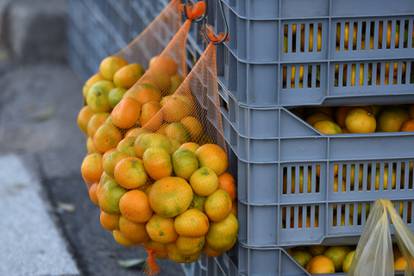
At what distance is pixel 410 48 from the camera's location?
10.5 feet

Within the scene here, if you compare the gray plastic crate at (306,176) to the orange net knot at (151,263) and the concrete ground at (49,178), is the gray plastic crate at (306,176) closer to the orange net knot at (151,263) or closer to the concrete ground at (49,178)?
the orange net knot at (151,263)

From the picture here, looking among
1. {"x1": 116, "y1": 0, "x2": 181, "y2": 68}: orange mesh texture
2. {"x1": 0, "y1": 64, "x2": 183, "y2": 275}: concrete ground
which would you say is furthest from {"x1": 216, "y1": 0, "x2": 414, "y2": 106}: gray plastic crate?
{"x1": 0, "y1": 64, "x2": 183, "y2": 275}: concrete ground

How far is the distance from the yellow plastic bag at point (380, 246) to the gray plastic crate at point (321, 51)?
412 mm

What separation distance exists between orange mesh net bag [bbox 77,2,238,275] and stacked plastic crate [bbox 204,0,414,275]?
0.11 m

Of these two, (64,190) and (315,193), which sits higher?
(315,193)

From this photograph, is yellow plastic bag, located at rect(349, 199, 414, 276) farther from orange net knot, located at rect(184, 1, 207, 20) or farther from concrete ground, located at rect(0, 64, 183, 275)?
concrete ground, located at rect(0, 64, 183, 275)

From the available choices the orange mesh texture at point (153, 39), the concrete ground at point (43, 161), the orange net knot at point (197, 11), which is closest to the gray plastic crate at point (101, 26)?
the orange mesh texture at point (153, 39)

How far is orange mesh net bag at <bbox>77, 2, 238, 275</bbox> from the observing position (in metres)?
3.18

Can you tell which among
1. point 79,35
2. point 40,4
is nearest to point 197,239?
point 79,35

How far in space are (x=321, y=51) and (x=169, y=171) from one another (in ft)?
2.11

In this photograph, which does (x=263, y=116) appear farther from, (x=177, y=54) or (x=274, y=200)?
(x=177, y=54)

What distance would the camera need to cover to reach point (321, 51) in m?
3.15

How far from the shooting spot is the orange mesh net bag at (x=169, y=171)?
10.4 ft

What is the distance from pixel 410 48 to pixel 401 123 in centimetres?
29
